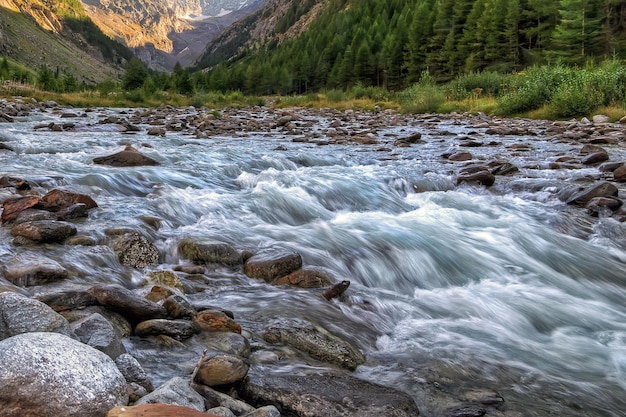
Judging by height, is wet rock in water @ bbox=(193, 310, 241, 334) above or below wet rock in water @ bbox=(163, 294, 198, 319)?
below

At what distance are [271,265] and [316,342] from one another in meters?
1.51

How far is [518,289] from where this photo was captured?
529 cm

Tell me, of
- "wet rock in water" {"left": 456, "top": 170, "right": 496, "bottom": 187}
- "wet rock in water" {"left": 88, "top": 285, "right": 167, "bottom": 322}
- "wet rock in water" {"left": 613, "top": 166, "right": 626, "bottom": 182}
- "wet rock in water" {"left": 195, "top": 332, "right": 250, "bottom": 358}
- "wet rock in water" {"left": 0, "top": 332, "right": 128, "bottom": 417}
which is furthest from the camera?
"wet rock in water" {"left": 456, "top": 170, "right": 496, "bottom": 187}

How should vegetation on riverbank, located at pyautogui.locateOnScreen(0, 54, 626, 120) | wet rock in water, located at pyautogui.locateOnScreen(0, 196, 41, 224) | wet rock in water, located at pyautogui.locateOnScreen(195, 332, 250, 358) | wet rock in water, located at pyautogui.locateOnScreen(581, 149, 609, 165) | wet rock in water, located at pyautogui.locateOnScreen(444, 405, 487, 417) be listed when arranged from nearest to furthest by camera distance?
1. wet rock in water, located at pyautogui.locateOnScreen(444, 405, 487, 417)
2. wet rock in water, located at pyautogui.locateOnScreen(195, 332, 250, 358)
3. wet rock in water, located at pyautogui.locateOnScreen(0, 196, 41, 224)
4. wet rock in water, located at pyautogui.locateOnScreen(581, 149, 609, 165)
5. vegetation on riverbank, located at pyautogui.locateOnScreen(0, 54, 626, 120)

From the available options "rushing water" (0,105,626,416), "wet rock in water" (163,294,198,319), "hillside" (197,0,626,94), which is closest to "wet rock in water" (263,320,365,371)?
"rushing water" (0,105,626,416)

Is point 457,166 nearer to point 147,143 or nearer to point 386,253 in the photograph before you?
point 386,253

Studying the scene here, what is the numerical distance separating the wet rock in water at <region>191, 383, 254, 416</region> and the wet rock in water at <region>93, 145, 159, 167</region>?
289 inches

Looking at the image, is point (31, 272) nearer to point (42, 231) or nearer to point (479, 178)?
point (42, 231)

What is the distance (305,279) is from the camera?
4.70 metres

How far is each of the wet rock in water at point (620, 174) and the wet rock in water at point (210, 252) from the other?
7.28m

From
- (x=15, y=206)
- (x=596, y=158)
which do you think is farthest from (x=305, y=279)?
(x=596, y=158)

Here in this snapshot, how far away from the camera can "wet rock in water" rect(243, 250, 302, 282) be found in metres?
4.76

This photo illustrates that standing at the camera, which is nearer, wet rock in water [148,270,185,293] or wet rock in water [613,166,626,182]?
wet rock in water [148,270,185,293]

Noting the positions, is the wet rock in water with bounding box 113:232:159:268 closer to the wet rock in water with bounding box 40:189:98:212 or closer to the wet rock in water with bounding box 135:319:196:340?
the wet rock in water with bounding box 40:189:98:212
